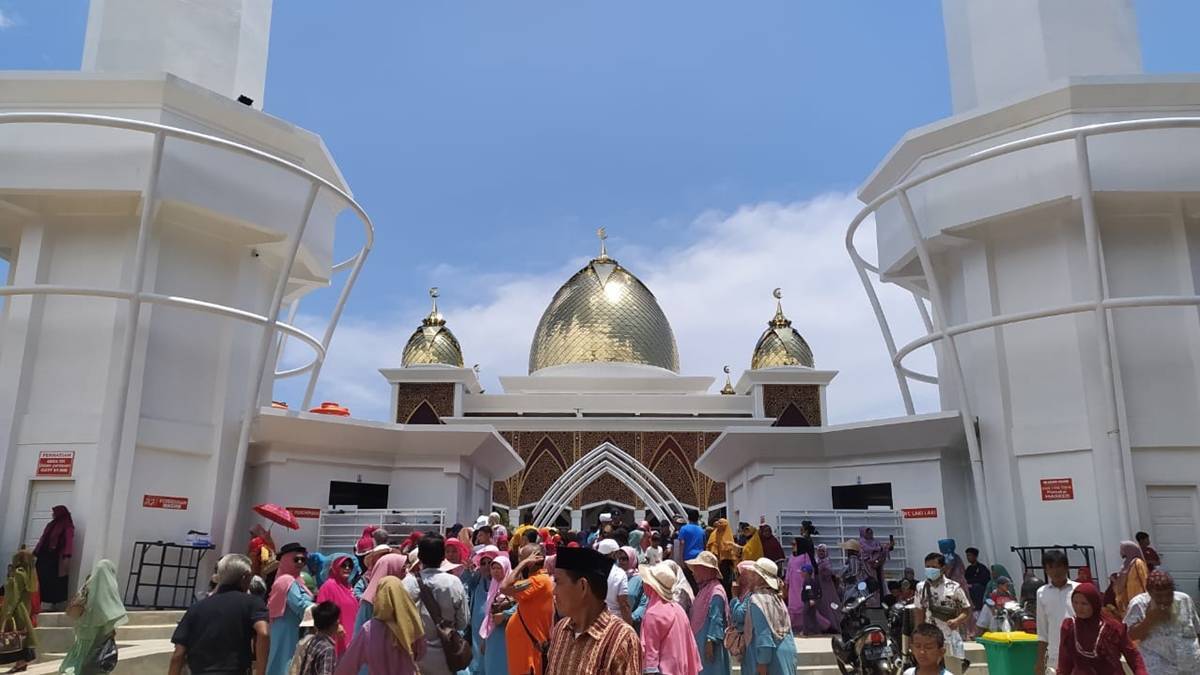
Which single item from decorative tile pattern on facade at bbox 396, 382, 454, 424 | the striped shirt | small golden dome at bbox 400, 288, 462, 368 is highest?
small golden dome at bbox 400, 288, 462, 368

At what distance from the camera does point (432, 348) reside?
26688 millimetres

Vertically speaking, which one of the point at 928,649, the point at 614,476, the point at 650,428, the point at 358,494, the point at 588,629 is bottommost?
the point at 928,649

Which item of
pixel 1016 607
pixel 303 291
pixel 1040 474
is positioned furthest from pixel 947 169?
pixel 303 291

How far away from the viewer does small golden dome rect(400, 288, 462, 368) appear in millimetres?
26578

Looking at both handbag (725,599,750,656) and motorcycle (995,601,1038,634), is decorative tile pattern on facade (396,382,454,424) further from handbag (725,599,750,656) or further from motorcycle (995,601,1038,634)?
handbag (725,599,750,656)

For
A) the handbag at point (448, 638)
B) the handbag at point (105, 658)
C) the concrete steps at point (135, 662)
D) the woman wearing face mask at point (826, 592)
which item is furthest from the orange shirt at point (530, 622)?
the woman wearing face mask at point (826, 592)

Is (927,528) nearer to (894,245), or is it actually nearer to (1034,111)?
(894,245)

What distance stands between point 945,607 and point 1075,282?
732 cm

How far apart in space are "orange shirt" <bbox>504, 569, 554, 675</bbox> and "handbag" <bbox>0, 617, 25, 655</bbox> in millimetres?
5813

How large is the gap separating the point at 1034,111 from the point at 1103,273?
2425mm

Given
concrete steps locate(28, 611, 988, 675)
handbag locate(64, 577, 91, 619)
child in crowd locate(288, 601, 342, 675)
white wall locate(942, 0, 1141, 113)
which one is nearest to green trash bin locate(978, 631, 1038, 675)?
concrete steps locate(28, 611, 988, 675)

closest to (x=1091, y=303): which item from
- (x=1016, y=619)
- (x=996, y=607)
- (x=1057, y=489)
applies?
(x=1057, y=489)

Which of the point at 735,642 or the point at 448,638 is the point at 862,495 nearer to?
the point at 735,642

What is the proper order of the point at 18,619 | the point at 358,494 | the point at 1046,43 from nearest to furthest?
1. the point at 18,619
2. the point at 1046,43
3. the point at 358,494
